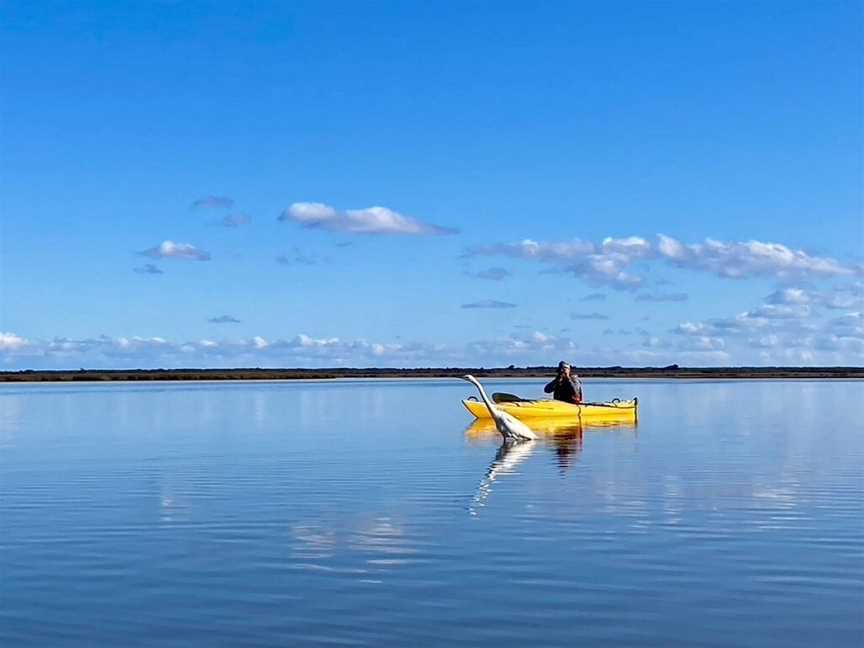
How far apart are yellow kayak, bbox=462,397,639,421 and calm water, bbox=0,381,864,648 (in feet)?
27.3

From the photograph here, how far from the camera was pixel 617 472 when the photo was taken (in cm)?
2484

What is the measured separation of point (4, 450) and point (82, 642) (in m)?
23.8

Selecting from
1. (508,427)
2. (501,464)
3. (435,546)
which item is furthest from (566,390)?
(435,546)

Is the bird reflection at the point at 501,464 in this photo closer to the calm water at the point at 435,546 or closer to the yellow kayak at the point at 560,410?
the calm water at the point at 435,546

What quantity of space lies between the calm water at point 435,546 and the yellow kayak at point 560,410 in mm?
8317

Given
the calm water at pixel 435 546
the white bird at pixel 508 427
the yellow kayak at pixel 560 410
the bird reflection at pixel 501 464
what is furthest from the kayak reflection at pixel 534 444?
the white bird at pixel 508 427

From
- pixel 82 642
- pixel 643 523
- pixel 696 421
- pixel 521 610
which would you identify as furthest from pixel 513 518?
pixel 696 421

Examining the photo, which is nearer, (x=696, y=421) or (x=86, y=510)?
(x=86, y=510)

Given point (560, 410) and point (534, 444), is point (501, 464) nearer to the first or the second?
point (534, 444)

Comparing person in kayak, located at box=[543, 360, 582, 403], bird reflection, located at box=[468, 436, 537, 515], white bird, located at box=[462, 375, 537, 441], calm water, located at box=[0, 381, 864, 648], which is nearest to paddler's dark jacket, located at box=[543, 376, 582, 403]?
person in kayak, located at box=[543, 360, 582, 403]

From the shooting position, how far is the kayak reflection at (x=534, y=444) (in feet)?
77.0

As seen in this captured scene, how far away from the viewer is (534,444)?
109ft

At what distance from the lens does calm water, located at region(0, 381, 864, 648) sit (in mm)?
11180

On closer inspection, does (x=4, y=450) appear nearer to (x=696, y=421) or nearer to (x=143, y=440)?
(x=143, y=440)
